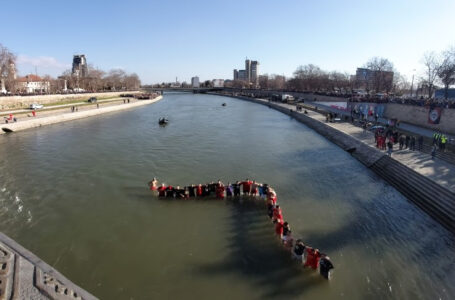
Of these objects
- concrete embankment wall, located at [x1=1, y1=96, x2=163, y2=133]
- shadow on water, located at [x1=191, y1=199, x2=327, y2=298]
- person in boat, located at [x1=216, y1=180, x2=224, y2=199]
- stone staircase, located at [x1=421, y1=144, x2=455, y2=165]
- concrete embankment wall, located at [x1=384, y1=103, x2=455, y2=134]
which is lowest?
shadow on water, located at [x1=191, y1=199, x2=327, y2=298]

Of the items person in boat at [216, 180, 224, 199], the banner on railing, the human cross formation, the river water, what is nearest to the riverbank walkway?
the river water

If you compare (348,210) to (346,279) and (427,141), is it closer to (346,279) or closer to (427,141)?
(346,279)

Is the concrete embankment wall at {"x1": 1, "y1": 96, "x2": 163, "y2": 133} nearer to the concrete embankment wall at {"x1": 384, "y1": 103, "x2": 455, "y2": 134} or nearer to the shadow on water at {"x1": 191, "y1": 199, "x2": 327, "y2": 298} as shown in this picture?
the shadow on water at {"x1": 191, "y1": 199, "x2": 327, "y2": 298}

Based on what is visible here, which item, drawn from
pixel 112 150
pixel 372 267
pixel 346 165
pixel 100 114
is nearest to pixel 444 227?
pixel 372 267

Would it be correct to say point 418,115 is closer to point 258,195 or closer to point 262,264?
point 258,195

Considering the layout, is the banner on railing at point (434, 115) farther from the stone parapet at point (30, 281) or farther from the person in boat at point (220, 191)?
the stone parapet at point (30, 281)

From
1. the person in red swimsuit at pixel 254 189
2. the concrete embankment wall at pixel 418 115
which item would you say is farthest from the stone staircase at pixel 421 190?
the concrete embankment wall at pixel 418 115
